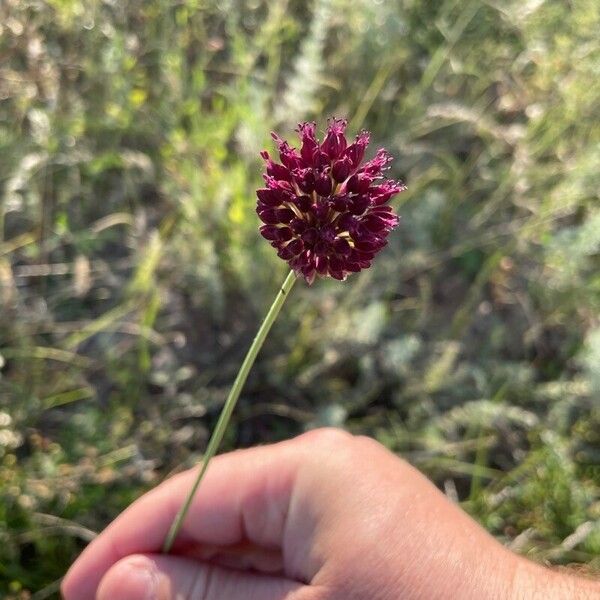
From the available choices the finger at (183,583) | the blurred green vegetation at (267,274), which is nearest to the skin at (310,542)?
the finger at (183,583)

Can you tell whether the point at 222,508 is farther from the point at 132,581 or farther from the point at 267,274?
the point at 267,274

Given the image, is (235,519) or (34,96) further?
(34,96)

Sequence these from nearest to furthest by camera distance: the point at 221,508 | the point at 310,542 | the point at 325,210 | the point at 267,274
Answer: the point at 325,210, the point at 310,542, the point at 221,508, the point at 267,274

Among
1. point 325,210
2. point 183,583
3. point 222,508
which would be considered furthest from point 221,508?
point 325,210

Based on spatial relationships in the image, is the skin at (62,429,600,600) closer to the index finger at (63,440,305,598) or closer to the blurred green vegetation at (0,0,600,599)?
the index finger at (63,440,305,598)

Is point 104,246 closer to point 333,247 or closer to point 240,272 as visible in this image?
point 240,272

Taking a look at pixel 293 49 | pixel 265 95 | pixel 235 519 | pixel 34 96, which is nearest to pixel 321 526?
pixel 235 519

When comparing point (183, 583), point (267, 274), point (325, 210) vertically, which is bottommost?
point (183, 583)

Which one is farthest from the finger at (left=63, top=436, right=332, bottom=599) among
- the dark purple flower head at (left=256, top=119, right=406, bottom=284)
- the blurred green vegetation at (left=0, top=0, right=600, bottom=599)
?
the dark purple flower head at (left=256, top=119, right=406, bottom=284)
